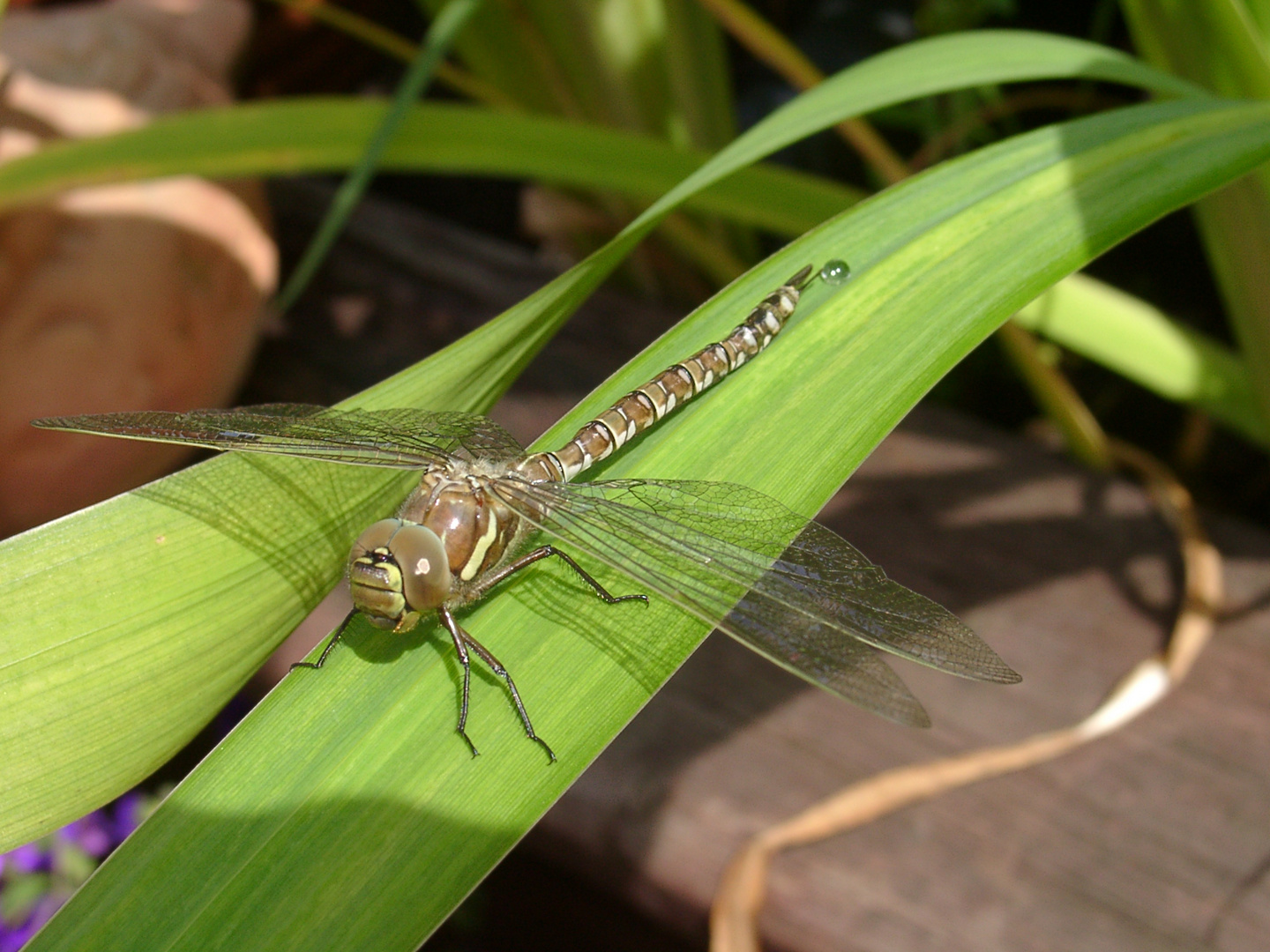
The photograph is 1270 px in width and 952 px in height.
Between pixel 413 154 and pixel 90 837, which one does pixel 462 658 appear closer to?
pixel 413 154

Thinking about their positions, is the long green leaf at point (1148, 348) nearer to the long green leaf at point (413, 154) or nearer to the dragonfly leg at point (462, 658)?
the long green leaf at point (413, 154)

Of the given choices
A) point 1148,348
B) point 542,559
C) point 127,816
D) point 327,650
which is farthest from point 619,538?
point 127,816

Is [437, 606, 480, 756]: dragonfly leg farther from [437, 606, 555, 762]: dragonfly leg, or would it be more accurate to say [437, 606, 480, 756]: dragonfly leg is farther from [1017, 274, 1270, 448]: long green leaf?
[1017, 274, 1270, 448]: long green leaf

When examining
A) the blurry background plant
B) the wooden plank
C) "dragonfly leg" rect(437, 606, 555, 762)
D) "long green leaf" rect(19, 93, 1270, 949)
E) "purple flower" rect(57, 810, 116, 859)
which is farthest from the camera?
"purple flower" rect(57, 810, 116, 859)

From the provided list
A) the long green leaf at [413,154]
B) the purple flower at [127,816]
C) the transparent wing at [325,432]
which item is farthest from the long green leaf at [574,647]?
the purple flower at [127,816]

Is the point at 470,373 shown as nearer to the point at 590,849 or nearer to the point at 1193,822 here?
the point at 590,849

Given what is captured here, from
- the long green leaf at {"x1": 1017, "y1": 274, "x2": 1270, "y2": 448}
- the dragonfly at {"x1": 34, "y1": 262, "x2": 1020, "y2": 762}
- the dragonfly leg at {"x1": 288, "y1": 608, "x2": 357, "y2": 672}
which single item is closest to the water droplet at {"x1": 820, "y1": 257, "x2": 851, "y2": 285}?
the dragonfly at {"x1": 34, "y1": 262, "x2": 1020, "y2": 762}
